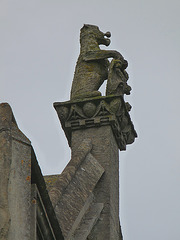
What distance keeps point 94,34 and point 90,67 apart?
0.77 m

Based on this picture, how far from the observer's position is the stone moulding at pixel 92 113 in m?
13.9

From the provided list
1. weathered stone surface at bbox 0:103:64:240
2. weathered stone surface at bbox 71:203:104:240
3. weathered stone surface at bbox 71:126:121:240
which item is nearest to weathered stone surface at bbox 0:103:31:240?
weathered stone surface at bbox 0:103:64:240

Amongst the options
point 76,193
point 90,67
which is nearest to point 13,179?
point 76,193

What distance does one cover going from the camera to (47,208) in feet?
32.7

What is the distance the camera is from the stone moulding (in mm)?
13891

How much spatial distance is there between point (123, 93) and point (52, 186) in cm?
232

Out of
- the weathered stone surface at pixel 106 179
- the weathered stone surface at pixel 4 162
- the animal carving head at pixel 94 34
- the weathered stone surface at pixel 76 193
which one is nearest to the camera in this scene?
the weathered stone surface at pixel 4 162

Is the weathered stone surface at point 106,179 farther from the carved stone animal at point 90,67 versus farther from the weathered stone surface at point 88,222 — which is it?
the carved stone animal at point 90,67

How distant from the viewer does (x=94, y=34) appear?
15.2 m

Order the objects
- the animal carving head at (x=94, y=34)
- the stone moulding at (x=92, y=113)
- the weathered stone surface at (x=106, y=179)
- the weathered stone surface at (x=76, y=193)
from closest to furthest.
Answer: the weathered stone surface at (x=76, y=193) < the weathered stone surface at (x=106, y=179) < the stone moulding at (x=92, y=113) < the animal carving head at (x=94, y=34)

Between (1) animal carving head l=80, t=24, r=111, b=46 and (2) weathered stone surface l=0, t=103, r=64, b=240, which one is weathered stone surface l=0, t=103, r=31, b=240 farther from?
(1) animal carving head l=80, t=24, r=111, b=46

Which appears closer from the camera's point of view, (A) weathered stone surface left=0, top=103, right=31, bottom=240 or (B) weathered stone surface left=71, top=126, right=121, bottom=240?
(A) weathered stone surface left=0, top=103, right=31, bottom=240

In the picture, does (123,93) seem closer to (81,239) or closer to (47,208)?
(81,239)

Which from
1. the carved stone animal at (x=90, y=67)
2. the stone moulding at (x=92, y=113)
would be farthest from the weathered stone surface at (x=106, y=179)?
the carved stone animal at (x=90, y=67)
